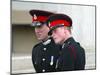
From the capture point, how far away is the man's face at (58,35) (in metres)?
2.91

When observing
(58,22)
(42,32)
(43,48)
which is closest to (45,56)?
(43,48)

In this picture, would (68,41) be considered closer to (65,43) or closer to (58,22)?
(65,43)

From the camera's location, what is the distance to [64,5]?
2.96 meters

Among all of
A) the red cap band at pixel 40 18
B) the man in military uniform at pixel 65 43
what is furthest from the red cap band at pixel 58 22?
the red cap band at pixel 40 18

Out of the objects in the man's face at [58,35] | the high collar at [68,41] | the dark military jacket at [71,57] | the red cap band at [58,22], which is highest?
the red cap band at [58,22]

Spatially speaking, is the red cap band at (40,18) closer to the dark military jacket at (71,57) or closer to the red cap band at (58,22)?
the red cap band at (58,22)

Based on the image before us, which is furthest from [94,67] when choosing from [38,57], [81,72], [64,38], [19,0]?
[19,0]

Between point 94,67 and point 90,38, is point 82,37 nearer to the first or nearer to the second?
point 90,38

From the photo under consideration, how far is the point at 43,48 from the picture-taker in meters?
2.88

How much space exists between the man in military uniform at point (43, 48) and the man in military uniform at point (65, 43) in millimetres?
63

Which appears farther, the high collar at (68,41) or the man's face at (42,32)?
the high collar at (68,41)

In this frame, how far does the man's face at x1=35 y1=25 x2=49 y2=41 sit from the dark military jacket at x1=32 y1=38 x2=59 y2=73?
7cm

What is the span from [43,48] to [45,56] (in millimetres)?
102

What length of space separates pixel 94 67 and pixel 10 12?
1323mm
